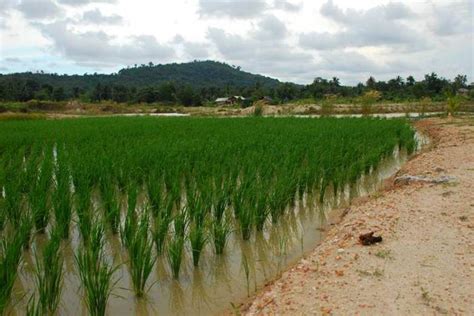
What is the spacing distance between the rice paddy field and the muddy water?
0.4 inches

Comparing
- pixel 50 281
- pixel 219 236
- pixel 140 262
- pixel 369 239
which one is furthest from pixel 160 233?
pixel 369 239

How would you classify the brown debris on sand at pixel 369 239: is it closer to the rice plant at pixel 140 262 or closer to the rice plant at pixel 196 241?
the rice plant at pixel 196 241

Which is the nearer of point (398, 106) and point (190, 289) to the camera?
point (190, 289)

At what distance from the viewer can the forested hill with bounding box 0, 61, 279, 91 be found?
90.8 metres

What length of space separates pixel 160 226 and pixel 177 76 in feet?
323

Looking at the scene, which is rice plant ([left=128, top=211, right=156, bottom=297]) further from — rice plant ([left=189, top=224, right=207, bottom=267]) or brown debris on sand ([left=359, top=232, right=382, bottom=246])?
brown debris on sand ([left=359, top=232, right=382, bottom=246])

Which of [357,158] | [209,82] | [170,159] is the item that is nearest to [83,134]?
[170,159]

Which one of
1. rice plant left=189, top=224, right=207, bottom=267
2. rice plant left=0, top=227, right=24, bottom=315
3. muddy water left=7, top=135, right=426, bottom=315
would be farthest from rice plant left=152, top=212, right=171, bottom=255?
rice plant left=0, top=227, right=24, bottom=315

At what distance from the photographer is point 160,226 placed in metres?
4.27

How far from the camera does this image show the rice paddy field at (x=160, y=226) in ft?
11.4

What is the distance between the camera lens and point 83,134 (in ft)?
44.4

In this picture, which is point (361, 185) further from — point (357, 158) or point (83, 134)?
point (83, 134)

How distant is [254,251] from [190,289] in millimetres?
1047

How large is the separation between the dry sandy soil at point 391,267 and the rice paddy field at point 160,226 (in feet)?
1.47
